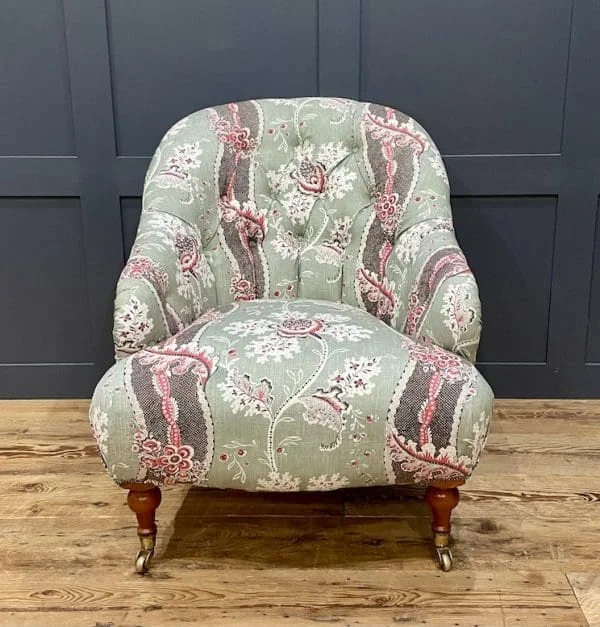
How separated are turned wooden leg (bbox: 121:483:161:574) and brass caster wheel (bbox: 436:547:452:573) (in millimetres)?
567

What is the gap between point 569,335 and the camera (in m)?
2.16

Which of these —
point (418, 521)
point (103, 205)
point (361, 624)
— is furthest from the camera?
point (103, 205)

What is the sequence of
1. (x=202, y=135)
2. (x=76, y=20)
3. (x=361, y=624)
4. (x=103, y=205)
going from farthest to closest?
(x=103, y=205) < (x=76, y=20) < (x=202, y=135) < (x=361, y=624)

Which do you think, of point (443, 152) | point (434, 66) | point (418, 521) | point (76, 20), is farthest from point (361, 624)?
point (76, 20)

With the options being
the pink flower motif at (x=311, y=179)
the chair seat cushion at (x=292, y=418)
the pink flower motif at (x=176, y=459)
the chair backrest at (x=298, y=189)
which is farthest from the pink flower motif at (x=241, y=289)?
the pink flower motif at (x=176, y=459)

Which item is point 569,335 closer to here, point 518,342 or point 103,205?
point 518,342

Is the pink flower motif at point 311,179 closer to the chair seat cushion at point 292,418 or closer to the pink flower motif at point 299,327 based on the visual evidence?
the pink flower motif at point 299,327

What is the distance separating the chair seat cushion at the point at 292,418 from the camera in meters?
1.29

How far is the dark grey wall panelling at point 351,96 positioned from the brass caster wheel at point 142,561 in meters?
0.90

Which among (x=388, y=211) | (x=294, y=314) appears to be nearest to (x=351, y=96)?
(x=388, y=211)

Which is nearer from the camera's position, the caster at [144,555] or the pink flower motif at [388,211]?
the caster at [144,555]

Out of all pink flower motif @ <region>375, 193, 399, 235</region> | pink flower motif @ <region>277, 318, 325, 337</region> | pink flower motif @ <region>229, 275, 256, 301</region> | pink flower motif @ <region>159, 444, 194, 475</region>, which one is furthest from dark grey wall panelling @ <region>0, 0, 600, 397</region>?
pink flower motif @ <region>159, 444, 194, 475</region>

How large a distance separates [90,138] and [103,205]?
0.19 meters

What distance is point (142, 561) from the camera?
4.74 ft
